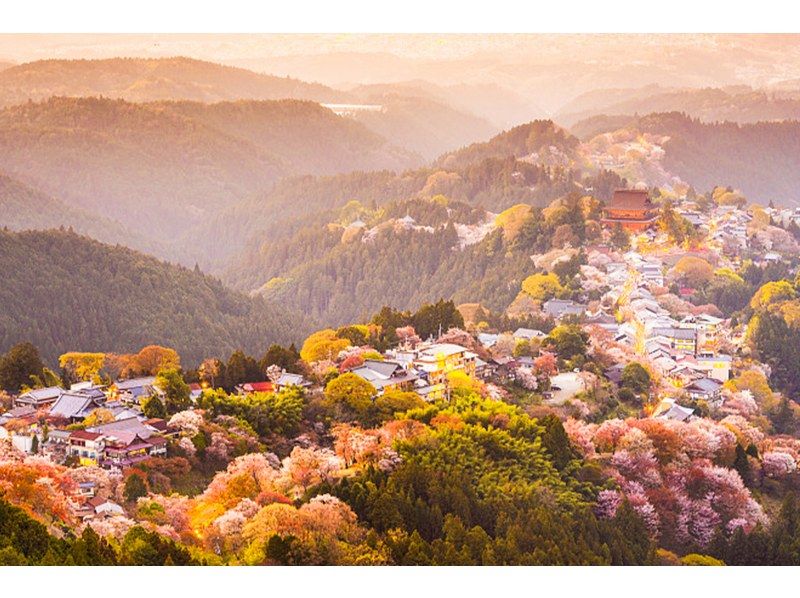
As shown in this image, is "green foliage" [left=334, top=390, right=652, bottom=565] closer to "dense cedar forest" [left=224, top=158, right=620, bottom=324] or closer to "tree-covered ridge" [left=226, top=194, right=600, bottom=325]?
"tree-covered ridge" [left=226, top=194, right=600, bottom=325]

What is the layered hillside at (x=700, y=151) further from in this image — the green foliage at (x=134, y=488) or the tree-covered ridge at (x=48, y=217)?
the green foliage at (x=134, y=488)

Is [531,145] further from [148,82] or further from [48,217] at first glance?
[48,217]

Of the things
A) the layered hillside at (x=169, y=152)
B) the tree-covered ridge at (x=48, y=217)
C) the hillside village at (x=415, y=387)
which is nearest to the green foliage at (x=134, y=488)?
the hillside village at (x=415, y=387)

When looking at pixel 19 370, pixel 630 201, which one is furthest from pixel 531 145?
pixel 19 370

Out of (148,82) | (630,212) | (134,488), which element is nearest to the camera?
(134,488)

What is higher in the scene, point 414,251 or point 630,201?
point 630,201

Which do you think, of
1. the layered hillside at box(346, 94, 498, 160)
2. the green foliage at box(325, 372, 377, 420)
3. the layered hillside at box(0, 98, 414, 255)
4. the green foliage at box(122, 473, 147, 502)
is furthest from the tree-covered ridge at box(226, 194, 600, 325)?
the green foliage at box(122, 473, 147, 502)

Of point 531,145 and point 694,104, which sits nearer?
point 531,145

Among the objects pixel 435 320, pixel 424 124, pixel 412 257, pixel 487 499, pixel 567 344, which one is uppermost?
pixel 424 124
